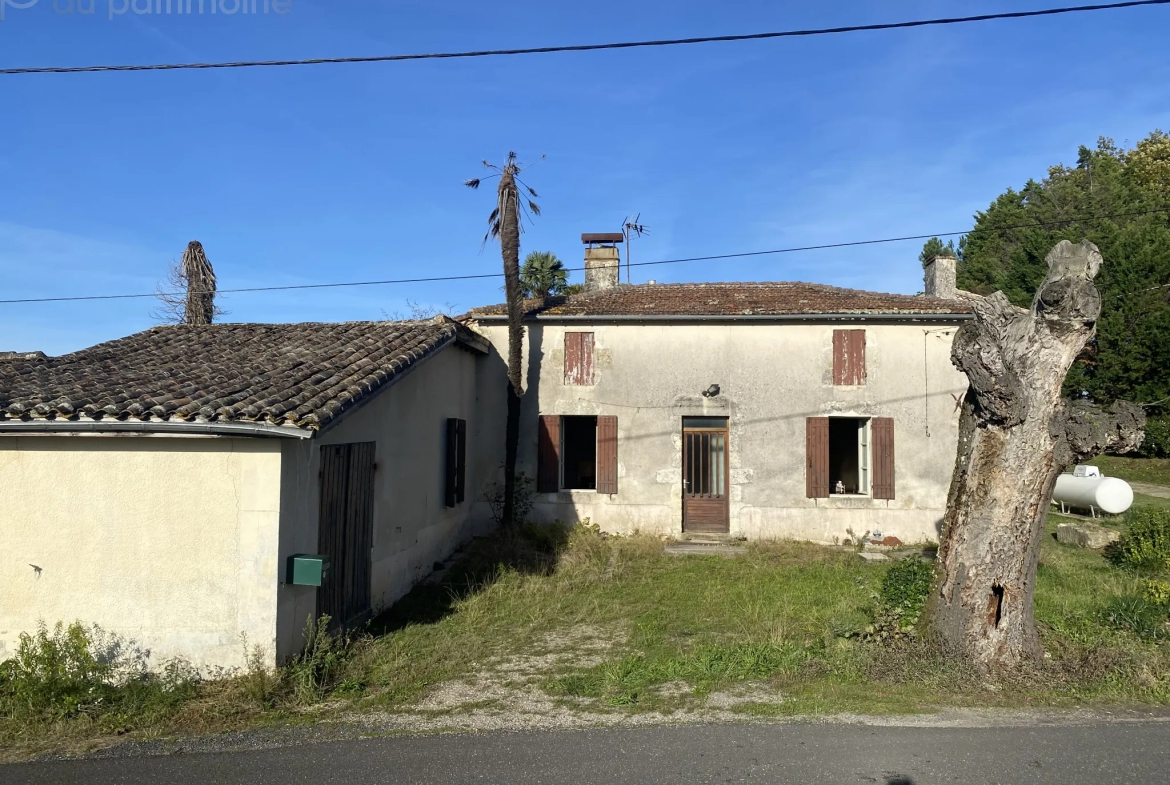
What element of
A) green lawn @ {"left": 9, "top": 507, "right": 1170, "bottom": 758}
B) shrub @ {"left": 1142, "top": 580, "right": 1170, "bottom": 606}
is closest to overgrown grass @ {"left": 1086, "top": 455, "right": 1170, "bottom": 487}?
green lawn @ {"left": 9, "top": 507, "right": 1170, "bottom": 758}

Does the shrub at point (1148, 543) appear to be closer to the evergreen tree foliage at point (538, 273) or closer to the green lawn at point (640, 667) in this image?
the green lawn at point (640, 667)

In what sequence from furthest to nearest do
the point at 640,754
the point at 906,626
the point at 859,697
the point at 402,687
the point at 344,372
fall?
1. the point at 344,372
2. the point at 906,626
3. the point at 402,687
4. the point at 859,697
5. the point at 640,754

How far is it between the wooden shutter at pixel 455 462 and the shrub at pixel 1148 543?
31.3ft

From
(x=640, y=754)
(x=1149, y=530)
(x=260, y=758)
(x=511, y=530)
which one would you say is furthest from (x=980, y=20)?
(x=511, y=530)

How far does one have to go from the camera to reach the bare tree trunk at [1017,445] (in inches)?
224

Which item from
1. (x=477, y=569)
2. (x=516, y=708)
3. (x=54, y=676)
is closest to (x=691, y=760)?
(x=516, y=708)

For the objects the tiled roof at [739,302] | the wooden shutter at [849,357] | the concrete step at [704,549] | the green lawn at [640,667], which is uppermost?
the tiled roof at [739,302]

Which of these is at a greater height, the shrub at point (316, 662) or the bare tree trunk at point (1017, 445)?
the bare tree trunk at point (1017, 445)

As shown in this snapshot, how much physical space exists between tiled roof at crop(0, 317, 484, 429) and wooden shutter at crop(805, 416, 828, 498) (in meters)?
6.15

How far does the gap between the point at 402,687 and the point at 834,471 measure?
12.8 metres

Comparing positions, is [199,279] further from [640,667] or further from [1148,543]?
[1148,543]

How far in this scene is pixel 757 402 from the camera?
41.3ft

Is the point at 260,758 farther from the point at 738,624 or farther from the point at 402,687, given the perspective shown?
the point at 738,624

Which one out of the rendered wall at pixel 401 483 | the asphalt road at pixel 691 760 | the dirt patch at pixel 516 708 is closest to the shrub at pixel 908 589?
the asphalt road at pixel 691 760
